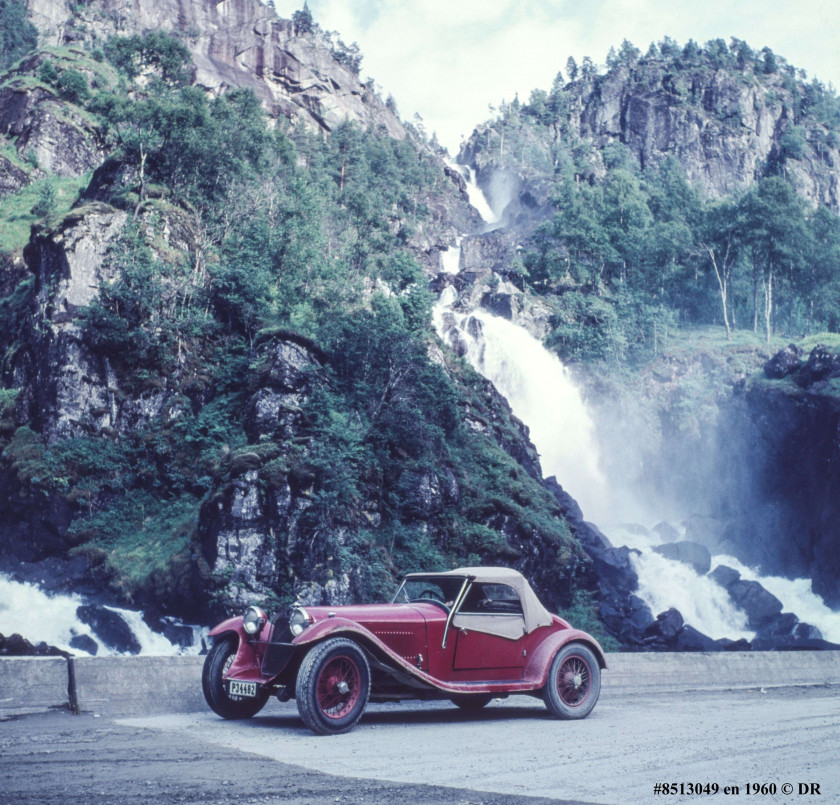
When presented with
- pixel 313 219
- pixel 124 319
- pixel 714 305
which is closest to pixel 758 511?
pixel 714 305

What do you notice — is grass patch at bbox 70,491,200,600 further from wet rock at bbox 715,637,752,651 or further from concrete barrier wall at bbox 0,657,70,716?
wet rock at bbox 715,637,752,651

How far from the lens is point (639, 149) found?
92562 millimetres

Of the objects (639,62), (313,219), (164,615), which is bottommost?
(164,615)

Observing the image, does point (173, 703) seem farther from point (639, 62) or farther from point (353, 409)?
point (639, 62)

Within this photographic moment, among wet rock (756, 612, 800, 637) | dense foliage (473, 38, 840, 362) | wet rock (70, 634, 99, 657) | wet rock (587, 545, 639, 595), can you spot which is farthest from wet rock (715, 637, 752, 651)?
Result: dense foliage (473, 38, 840, 362)

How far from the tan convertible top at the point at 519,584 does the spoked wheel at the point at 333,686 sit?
5.41 feet

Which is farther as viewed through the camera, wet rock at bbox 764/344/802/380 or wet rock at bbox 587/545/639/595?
A: wet rock at bbox 764/344/802/380

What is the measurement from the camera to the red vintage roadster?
22.5 feet

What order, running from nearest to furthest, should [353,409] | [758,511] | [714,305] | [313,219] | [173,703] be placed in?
[173,703] < [353,409] < [313,219] < [758,511] < [714,305]

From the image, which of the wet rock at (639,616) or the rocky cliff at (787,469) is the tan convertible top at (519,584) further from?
the rocky cliff at (787,469)

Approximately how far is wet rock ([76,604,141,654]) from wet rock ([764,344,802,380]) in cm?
3565

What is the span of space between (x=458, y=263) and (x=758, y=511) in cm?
3484

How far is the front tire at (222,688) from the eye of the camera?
24.7 feet

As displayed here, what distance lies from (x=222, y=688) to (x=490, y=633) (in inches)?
108
